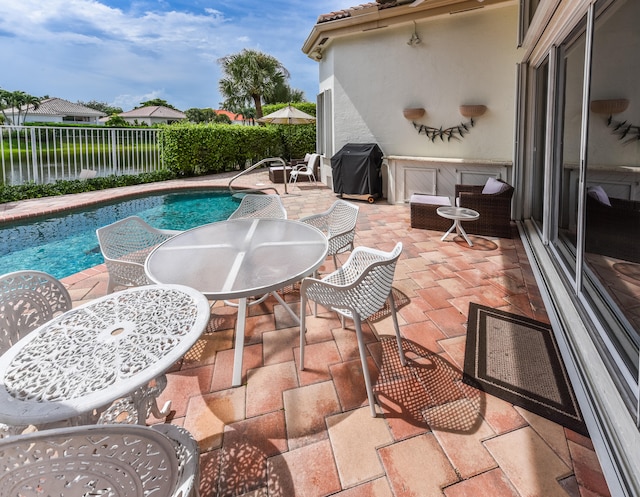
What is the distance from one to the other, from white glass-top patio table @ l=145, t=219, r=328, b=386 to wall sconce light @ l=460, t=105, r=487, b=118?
181 inches

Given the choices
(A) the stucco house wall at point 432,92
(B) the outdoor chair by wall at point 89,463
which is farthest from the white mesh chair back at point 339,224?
(A) the stucco house wall at point 432,92

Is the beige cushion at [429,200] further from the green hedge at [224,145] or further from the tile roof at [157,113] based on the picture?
the tile roof at [157,113]

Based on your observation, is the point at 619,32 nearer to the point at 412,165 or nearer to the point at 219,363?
the point at 219,363

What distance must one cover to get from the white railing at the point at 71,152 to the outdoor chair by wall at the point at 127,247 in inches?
247

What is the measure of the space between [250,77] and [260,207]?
56.0 ft

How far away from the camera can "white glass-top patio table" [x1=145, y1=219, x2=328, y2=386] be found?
1.92m

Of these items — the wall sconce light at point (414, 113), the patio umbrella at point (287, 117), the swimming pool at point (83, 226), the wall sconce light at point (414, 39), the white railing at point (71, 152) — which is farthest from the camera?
the patio umbrella at point (287, 117)

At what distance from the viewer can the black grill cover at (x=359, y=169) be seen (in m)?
6.94

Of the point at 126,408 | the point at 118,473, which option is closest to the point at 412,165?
the point at 126,408

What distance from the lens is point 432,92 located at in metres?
6.49

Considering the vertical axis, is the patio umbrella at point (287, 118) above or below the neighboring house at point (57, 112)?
below

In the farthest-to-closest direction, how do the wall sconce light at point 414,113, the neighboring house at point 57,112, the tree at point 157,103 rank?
1. the tree at point 157,103
2. the neighboring house at point 57,112
3. the wall sconce light at point 414,113

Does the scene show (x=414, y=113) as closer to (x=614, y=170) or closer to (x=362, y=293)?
(x=614, y=170)

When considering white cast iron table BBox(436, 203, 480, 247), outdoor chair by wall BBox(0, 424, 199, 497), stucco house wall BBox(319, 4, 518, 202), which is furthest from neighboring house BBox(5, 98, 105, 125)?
outdoor chair by wall BBox(0, 424, 199, 497)
